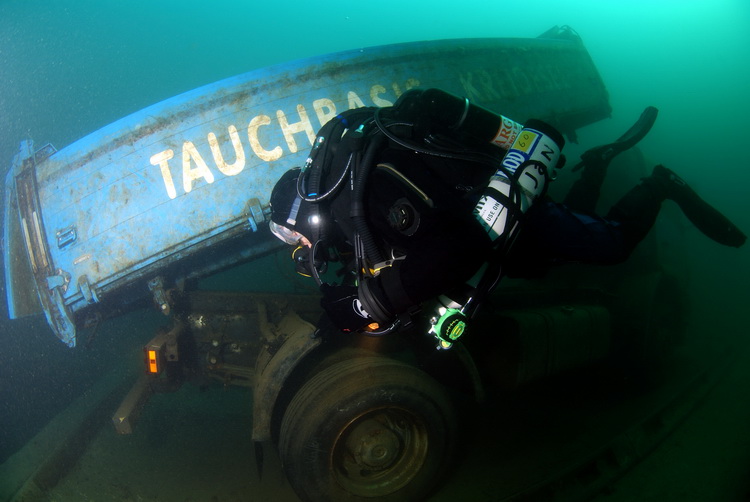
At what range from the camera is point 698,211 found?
3.68 m

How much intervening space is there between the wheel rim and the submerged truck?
13 millimetres

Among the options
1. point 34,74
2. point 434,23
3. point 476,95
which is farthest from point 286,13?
point 476,95

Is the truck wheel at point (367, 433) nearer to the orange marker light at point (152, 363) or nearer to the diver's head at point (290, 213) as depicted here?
the diver's head at point (290, 213)

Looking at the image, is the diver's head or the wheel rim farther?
the wheel rim

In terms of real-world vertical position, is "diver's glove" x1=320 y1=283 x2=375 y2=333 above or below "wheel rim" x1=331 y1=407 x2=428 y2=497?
above

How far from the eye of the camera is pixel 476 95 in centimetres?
496

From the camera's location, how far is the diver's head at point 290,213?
222 cm

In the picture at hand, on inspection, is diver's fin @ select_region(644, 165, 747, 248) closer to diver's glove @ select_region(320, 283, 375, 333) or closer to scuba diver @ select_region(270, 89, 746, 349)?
scuba diver @ select_region(270, 89, 746, 349)

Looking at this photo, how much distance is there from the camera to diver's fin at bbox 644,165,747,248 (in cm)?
357

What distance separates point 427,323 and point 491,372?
2.69ft

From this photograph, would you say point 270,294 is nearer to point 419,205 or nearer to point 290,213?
point 290,213

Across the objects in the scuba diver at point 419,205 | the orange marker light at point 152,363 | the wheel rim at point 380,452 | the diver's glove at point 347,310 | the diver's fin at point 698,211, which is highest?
the scuba diver at point 419,205

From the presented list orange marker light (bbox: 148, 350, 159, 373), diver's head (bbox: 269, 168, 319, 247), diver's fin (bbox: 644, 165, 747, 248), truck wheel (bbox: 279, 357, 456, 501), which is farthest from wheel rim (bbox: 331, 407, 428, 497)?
diver's fin (bbox: 644, 165, 747, 248)

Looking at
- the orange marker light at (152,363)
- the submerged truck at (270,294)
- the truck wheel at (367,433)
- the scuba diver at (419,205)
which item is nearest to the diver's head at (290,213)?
the scuba diver at (419,205)
